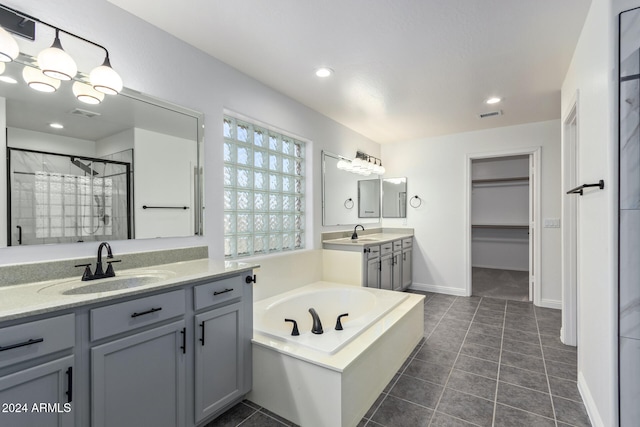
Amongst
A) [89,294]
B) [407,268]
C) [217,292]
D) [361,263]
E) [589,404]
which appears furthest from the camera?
[407,268]

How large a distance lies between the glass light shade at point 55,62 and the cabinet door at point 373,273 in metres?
2.95

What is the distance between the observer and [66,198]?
159 cm

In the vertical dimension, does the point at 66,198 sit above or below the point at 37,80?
below

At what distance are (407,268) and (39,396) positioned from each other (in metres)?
4.22

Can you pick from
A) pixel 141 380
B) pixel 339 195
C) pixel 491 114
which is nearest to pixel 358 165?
pixel 339 195

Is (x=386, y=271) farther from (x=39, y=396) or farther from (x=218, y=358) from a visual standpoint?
(x=39, y=396)

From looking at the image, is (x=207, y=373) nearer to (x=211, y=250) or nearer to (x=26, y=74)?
(x=211, y=250)

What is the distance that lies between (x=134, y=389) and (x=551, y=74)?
12.1ft

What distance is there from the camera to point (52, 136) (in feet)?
5.08

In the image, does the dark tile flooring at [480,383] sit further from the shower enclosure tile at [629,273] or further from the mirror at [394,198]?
the mirror at [394,198]

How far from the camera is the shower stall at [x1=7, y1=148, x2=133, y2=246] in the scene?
1436mm

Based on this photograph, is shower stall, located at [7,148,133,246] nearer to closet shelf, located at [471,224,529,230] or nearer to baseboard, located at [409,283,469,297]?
baseboard, located at [409,283,469,297]

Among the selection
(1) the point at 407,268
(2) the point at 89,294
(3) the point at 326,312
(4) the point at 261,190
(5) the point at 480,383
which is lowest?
(5) the point at 480,383

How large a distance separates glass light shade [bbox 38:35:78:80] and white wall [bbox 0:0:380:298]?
272mm
